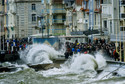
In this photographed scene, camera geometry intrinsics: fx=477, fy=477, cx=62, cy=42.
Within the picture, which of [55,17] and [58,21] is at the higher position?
[55,17]

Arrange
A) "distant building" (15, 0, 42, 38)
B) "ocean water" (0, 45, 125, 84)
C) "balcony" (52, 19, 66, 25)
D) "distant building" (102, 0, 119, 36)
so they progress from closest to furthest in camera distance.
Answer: "ocean water" (0, 45, 125, 84) < "distant building" (102, 0, 119, 36) < "balcony" (52, 19, 66, 25) < "distant building" (15, 0, 42, 38)

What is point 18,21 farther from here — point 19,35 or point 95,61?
point 95,61

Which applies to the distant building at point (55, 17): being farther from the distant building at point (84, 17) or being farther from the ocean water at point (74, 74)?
the ocean water at point (74, 74)

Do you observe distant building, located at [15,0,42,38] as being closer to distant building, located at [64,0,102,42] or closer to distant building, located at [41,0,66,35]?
distant building, located at [41,0,66,35]

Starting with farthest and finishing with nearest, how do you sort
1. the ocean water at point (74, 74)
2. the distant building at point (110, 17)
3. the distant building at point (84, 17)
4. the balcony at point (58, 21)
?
the balcony at point (58, 21) < the distant building at point (84, 17) < the distant building at point (110, 17) < the ocean water at point (74, 74)

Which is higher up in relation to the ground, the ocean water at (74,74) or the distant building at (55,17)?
the distant building at (55,17)

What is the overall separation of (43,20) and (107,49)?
4969 cm

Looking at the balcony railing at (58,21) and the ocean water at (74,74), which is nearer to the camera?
the ocean water at (74,74)

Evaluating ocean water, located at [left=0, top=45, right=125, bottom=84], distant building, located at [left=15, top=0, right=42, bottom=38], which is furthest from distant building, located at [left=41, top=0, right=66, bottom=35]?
ocean water, located at [left=0, top=45, right=125, bottom=84]

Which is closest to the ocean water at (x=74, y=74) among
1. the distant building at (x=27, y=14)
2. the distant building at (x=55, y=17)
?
the distant building at (x=55, y=17)

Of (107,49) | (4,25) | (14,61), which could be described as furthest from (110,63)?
(4,25)

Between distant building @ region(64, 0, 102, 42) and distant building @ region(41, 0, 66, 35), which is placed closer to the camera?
distant building @ region(64, 0, 102, 42)

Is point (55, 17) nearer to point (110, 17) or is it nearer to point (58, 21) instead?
point (58, 21)

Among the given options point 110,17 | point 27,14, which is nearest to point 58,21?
point 27,14
